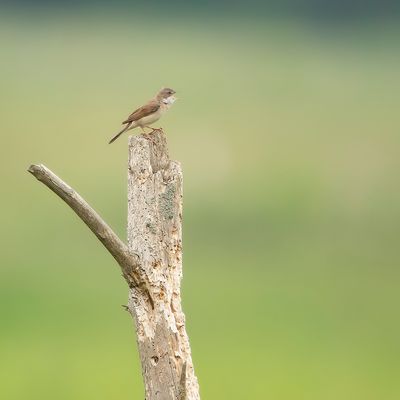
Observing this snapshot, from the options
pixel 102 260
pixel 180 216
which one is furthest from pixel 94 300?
pixel 180 216

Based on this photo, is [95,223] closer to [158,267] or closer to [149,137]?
[158,267]

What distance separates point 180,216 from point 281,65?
85.6 feet

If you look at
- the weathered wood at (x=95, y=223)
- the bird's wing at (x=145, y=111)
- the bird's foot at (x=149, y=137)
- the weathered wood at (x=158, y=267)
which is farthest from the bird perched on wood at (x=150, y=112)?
the weathered wood at (x=95, y=223)

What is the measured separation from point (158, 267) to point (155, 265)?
0.06 ft

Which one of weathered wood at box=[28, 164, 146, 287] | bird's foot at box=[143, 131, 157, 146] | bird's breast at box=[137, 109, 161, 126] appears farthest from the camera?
bird's breast at box=[137, 109, 161, 126]

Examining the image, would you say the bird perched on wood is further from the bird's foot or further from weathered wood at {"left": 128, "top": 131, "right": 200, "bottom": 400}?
weathered wood at {"left": 128, "top": 131, "right": 200, "bottom": 400}

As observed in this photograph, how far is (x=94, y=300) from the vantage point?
2097 centimetres

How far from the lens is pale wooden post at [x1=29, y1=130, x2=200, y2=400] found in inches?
260

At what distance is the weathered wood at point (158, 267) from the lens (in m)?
6.62

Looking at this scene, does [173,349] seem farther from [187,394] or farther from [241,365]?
[241,365]

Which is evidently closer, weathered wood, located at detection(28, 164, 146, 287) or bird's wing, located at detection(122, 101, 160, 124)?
weathered wood, located at detection(28, 164, 146, 287)

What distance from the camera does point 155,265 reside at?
263 inches

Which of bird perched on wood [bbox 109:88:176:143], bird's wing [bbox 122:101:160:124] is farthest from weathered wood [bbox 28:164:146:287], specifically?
bird's wing [bbox 122:101:160:124]

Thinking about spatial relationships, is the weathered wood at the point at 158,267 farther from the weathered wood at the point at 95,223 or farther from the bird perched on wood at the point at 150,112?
the bird perched on wood at the point at 150,112
